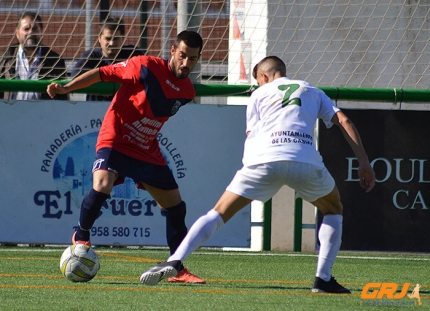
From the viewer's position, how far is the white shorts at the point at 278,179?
6.00 meters

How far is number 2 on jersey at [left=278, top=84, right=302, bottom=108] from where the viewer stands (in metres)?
6.12

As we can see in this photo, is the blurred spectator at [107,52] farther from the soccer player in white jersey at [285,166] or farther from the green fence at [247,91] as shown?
the soccer player in white jersey at [285,166]

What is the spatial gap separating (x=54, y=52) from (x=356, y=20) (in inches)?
130

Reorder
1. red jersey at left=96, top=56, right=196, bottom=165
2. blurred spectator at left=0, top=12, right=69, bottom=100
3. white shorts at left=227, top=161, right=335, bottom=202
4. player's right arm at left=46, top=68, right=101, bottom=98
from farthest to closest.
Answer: blurred spectator at left=0, top=12, right=69, bottom=100 → red jersey at left=96, top=56, right=196, bottom=165 → player's right arm at left=46, top=68, right=101, bottom=98 → white shorts at left=227, top=161, right=335, bottom=202

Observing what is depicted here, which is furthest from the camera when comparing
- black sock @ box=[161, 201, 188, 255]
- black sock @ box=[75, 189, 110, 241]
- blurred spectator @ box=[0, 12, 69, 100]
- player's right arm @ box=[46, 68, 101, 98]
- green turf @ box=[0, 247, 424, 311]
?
blurred spectator @ box=[0, 12, 69, 100]

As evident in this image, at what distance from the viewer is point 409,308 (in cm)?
555

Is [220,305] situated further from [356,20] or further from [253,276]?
[356,20]

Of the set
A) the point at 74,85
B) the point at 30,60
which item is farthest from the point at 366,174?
the point at 30,60

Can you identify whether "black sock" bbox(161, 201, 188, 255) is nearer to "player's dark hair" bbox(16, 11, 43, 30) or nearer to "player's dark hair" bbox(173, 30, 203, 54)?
"player's dark hair" bbox(173, 30, 203, 54)

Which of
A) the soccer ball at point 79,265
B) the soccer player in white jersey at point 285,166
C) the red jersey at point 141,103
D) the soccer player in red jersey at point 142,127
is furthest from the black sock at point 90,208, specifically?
the soccer player in white jersey at point 285,166

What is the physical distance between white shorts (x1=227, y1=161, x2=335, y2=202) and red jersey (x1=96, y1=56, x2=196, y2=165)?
3.88ft

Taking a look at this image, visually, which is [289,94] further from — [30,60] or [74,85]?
[30,60]

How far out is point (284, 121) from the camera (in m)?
6.08

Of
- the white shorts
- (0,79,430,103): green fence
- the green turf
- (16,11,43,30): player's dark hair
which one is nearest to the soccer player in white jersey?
the white shorts
